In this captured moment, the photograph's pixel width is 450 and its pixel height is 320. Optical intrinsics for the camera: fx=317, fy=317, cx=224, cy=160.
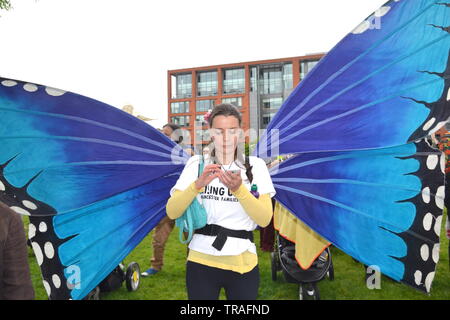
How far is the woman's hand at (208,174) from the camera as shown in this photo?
1729 mm

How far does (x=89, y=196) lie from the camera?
217 cm

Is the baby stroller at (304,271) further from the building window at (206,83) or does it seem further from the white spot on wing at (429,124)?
the building window at (206,83)

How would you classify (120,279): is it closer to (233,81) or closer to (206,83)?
(233,81)

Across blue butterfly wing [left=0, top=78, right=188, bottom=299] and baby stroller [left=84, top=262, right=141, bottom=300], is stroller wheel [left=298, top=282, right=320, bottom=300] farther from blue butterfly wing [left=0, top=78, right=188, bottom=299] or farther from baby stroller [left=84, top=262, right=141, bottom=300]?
blue butterfly wing [left=0, top=78, right=188, bottom=299]

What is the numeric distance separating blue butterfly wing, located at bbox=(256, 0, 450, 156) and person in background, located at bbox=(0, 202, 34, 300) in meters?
1.73

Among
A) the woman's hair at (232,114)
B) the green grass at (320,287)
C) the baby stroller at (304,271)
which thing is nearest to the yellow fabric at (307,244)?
the baby stroller at (304,271)

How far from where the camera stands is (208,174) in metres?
1.75

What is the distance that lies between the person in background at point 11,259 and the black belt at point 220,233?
0.98 metres

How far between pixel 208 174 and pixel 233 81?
5495 centimetres

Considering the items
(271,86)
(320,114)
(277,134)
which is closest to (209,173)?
(277,134)

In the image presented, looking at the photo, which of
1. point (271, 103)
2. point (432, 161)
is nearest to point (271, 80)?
point (271, 103)

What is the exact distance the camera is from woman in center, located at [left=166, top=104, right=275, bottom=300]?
6.30ft

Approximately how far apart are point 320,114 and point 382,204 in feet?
2.31

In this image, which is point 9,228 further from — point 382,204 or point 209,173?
point 382,204
